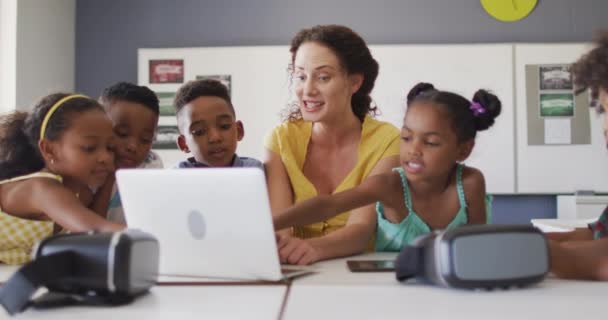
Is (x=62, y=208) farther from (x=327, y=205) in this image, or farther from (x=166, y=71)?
(x=166, y=71)

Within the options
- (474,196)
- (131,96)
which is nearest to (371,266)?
(474,196)

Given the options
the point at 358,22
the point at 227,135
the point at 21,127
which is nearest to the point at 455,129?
the point at 227,135

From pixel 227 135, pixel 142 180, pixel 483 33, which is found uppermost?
pixel 483 33

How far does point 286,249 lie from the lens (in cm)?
117

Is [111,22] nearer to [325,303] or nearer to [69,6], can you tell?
[69,6]

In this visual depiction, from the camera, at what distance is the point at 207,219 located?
93 cm

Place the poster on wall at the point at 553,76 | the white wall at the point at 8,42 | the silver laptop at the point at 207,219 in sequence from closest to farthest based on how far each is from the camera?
the silver laptop at the point at 207,219, the white wall at the point at 8,42, the poster on wall at the point at 553,76

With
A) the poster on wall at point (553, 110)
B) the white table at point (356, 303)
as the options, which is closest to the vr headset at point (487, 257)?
the white table at point (356, 303)

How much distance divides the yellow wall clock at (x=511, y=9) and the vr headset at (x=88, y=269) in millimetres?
3844

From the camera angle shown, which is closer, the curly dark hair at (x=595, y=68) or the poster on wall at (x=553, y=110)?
the curly dark hair at (x=595, y=68)

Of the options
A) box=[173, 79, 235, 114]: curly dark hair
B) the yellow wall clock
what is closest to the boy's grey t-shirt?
box=[173, 79, 235, 114]: curly dark hair

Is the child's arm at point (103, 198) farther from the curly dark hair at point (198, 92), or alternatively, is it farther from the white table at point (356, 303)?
the white table at point (356, 303)

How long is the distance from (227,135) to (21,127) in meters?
0.61

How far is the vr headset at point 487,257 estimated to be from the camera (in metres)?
0.80
